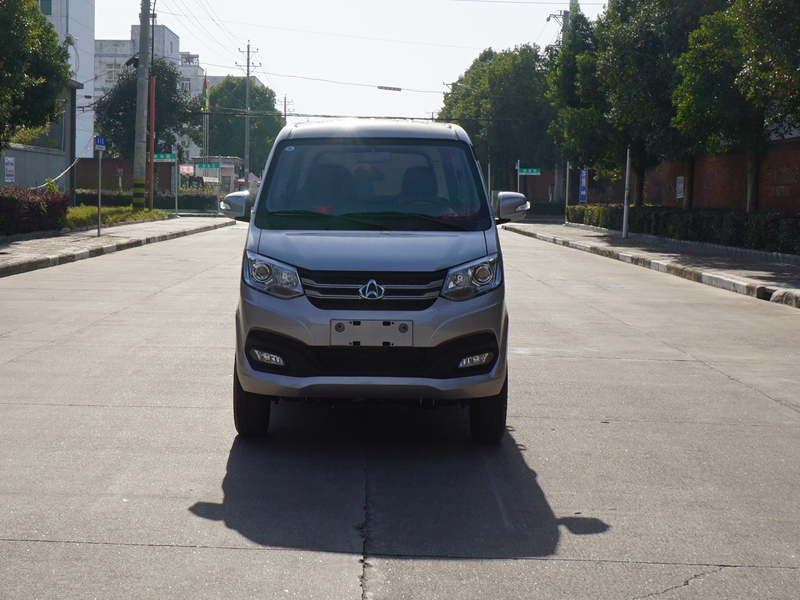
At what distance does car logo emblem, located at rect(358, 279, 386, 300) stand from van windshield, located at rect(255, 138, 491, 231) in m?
0.62

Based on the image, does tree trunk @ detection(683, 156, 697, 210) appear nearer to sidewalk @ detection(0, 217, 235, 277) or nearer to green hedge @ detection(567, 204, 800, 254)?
green hedge @ detection(567, 204, 800, 254)

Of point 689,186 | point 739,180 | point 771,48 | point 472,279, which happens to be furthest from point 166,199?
point 472,279

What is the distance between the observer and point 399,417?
6.50m

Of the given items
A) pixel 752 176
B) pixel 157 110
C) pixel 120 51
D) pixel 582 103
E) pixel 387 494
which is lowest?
pixel 387 494

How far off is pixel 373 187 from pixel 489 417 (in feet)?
5.31

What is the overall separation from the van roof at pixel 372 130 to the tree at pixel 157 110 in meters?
58.5

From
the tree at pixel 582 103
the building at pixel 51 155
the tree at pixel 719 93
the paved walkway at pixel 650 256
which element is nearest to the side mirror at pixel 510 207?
the paved walkway at pixel 650 256

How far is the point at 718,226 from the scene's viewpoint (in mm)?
25344

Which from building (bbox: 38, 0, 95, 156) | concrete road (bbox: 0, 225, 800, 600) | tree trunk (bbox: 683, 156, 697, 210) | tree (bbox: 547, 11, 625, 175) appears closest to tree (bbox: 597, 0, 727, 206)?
tree trunk (bbox: 683, 156, 697, 210)

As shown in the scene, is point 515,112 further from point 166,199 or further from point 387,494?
point 387,494

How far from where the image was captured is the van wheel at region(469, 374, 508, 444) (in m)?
5.54

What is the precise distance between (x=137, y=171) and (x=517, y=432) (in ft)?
108

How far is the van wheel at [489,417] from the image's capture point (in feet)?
18.2

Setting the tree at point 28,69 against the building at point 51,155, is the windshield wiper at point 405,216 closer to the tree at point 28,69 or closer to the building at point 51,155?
the tree at point 28,69
